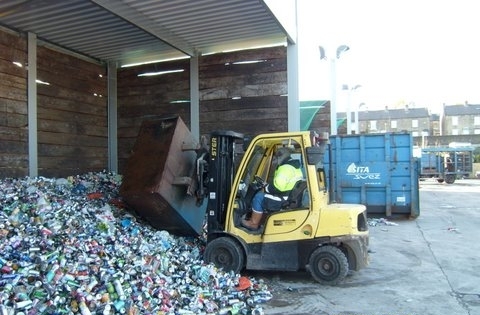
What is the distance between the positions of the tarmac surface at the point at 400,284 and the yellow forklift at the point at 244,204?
0.36 m

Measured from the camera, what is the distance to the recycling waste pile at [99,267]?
4344 millimetres

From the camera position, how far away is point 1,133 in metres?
8.51

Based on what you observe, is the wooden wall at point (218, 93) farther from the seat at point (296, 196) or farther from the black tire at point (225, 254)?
the black tire at point (225, 254)

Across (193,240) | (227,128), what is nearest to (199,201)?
(193,240)

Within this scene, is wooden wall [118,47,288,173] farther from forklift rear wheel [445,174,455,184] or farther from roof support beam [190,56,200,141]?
forklift rear wheel [445,174,455,184]

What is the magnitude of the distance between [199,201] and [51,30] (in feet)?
16.0

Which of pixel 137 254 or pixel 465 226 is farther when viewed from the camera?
pixel 465 226

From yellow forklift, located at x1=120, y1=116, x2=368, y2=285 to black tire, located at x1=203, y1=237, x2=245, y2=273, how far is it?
0.01 m

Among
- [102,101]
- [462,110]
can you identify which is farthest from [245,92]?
[462,110]

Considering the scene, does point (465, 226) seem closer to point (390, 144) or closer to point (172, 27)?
point (390, 144)

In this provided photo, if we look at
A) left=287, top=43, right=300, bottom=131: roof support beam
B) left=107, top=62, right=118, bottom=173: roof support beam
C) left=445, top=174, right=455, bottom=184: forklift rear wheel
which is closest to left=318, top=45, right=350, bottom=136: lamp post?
left=287, top=43, right=300, bottom=131: roof support beam

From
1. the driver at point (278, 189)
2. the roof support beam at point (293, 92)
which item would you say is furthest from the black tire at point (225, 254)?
the roof support beam at point (293, 92)

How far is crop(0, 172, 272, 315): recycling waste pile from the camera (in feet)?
14.3

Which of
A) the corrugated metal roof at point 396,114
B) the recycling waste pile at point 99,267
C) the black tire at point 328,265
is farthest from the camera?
the corrugated metal roof at point 396,114
